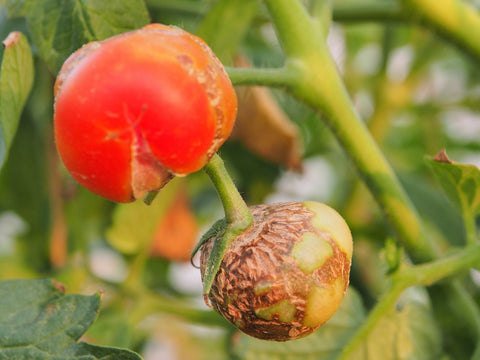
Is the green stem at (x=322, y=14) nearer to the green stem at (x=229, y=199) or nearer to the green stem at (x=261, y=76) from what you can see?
the green stem at (x=261, y=76)

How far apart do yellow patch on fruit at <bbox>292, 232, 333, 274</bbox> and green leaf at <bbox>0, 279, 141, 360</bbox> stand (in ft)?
0.59

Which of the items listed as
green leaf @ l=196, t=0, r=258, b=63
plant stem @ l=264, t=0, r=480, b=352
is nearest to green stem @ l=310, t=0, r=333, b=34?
plant stem @ l=264, t=0, r=480, b=352

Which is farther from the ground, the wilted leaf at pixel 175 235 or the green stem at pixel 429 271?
the green stem at pixel 429 271

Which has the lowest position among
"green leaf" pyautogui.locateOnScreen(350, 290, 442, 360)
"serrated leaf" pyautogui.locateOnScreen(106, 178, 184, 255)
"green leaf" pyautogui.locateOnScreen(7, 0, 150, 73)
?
"serrated leaf" pyautogui.locateOnScreen(106, 178, 184, 255)

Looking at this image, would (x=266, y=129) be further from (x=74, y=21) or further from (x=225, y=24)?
(x=74, y=21)

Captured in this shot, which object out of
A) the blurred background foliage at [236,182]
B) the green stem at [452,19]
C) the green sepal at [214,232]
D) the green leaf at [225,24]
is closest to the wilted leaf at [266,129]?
the blurred background foliage at [236,182]

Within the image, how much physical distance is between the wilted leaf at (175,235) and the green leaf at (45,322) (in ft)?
1.78

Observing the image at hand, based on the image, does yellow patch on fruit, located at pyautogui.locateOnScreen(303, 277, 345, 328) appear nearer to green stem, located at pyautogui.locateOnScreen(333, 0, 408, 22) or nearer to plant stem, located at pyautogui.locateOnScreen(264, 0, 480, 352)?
plant stem, located at pyautogui.locateOnScreen(264, 0, 480, 352)

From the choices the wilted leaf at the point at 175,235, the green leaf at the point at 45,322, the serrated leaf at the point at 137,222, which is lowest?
the wilted leaf at the point at 175,235

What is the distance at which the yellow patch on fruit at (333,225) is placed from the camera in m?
0.48

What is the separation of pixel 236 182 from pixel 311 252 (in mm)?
685

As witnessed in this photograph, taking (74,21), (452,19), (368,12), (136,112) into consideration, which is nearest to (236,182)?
(368,12)

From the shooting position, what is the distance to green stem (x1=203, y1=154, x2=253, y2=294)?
1.59ft

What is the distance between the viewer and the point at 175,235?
116cm
